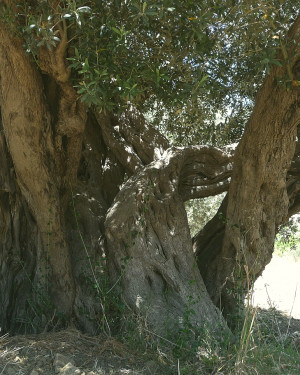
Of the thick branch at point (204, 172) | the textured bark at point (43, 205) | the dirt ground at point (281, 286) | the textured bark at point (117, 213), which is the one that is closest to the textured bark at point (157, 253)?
the textured bark at point (117, 213)

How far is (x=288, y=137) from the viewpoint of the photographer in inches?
221

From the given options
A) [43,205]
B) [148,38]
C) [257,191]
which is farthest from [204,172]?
[43,205]

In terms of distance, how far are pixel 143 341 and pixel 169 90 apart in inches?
99.6

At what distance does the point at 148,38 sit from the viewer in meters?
5.61

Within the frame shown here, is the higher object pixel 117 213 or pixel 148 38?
pixel 148 38

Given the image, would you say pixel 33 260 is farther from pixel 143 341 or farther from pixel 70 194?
pixel 143 341

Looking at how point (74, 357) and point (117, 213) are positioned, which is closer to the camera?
point (74, 357)

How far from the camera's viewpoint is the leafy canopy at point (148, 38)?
4352 millimetres

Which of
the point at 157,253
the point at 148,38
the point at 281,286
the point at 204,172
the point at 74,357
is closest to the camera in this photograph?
the point at 74,357

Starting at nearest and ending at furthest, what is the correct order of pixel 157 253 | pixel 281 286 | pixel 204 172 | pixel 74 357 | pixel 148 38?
pixel 74 357
pixel 148 38
pixel 157 253
pixel 204 172
pixel 281 286

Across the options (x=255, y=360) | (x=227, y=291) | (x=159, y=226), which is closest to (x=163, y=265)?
(x=159, y=226)

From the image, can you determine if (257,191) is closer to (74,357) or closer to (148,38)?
(148,38)

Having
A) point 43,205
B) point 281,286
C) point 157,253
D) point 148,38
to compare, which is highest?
point 148,38

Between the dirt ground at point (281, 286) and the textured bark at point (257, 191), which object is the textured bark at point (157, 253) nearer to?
the textured bark at point (257, 191)
